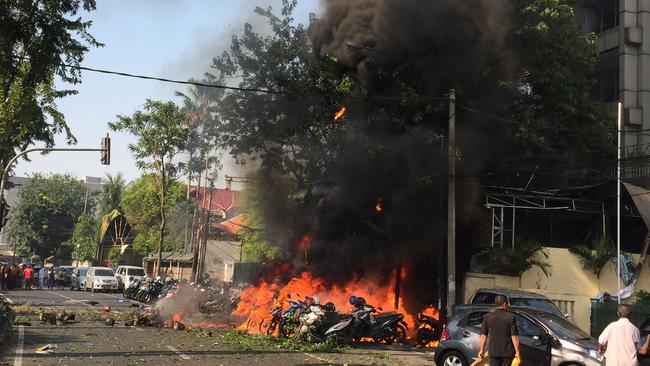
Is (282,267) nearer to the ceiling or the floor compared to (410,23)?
nearer to the floor

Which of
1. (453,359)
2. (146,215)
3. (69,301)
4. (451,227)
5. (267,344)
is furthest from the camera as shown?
(146,215)

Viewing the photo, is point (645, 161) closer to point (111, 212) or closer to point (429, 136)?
point (429, 136)

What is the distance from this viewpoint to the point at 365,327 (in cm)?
1441

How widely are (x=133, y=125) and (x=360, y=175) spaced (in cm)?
2116

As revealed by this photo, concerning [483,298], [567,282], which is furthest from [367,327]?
[567,282]

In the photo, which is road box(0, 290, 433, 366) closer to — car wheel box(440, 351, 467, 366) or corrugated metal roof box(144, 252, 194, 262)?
car wheel box(440, 351, 467, 366)

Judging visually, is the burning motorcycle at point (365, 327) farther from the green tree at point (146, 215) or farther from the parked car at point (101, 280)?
the green tree at point (146, 215)

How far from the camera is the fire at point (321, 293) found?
20.1 metres

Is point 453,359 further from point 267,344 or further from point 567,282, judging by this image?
point 567,282

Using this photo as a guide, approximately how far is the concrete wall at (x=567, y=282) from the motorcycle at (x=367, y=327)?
4.47 metres

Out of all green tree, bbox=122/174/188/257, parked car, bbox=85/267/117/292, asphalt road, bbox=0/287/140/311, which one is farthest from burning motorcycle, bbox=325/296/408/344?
green tree, bbox=122/174/188/257

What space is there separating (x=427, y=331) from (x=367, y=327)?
2.32 metres

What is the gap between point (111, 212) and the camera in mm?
62656

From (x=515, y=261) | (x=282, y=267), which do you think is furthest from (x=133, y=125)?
(x=515, y=261)
